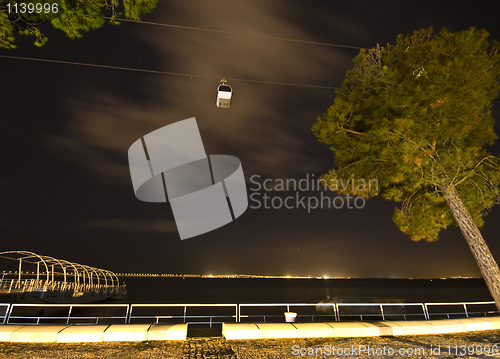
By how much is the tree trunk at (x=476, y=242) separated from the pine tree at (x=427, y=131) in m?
0.02

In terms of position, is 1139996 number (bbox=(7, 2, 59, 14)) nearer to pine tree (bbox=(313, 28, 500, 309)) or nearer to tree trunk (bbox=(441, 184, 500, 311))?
pine tree (bbox=(313, 28, 500, 309))

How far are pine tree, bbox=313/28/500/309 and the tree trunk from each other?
0.02 meters

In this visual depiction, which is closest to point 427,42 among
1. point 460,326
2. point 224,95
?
point 224,95

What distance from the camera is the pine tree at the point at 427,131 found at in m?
6.21

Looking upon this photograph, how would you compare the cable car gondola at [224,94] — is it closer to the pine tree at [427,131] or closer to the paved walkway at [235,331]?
the pine tree at [427,131]

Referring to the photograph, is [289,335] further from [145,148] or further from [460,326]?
[145,148]

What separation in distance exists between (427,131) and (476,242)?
9.53 ft

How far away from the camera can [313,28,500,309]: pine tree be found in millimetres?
6207

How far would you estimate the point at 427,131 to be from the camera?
6.33 meters

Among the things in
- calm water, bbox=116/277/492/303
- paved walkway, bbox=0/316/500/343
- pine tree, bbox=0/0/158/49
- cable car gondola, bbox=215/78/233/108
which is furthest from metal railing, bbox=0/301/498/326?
calm water, bbox=116/277/492/303

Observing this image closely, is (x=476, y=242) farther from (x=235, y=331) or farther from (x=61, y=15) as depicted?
(x=61, y=15)

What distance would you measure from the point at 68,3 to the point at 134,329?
18.5 feet

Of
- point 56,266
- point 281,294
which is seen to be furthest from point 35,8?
point 281,294

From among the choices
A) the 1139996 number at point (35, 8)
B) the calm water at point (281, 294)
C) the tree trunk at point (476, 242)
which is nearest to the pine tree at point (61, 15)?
the 1139996 number at point (35, 8)
